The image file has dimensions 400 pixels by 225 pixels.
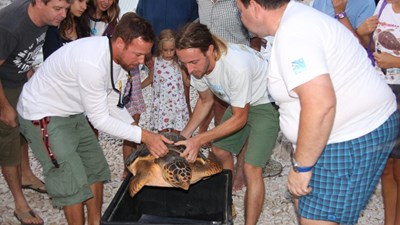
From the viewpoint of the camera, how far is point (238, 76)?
2617mm

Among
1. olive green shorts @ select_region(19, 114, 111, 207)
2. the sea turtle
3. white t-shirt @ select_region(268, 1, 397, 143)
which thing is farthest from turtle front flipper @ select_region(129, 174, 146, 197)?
white t-shirt @ select_region(268, 1, 397, 143)

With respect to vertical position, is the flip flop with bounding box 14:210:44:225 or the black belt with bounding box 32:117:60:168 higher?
the black belt with bounding box 32:117:60:168

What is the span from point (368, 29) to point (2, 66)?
215cm

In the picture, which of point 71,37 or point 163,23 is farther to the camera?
point 163,23

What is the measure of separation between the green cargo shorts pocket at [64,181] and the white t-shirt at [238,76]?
91 centimetres

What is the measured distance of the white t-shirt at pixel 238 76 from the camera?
2633 mm

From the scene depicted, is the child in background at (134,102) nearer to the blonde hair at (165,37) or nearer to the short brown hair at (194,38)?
the blonde hair at (165,37)

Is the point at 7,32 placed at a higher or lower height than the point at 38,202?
higher

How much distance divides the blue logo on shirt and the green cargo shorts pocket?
1.48 metres

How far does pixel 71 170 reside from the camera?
268 cm

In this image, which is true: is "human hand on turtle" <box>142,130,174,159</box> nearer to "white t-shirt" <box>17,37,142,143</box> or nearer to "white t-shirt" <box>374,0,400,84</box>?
"white t-shirt" <box>17,37,142,143</box>

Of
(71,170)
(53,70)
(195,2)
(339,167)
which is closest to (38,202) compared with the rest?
(71,170)

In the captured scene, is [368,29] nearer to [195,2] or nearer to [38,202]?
[195,2]

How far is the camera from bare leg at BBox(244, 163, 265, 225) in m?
2.89
